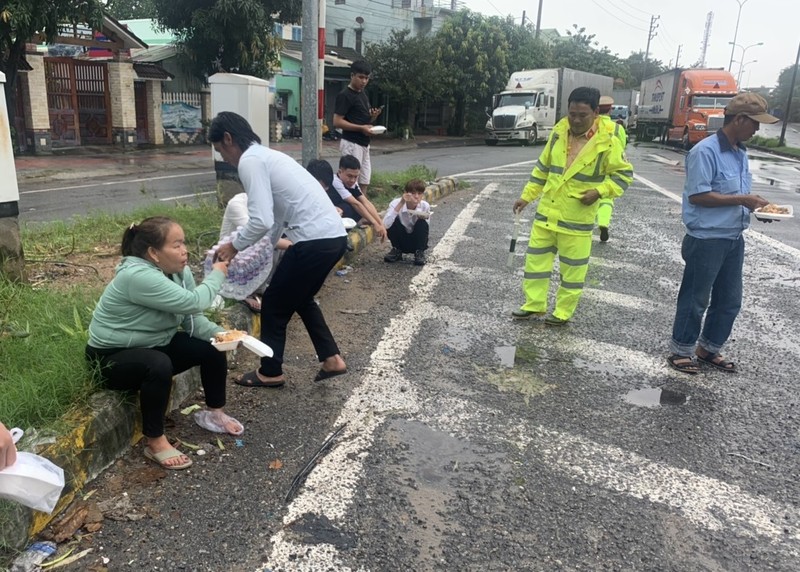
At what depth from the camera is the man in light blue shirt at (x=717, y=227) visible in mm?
4023

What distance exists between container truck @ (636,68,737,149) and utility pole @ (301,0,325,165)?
23.1 m

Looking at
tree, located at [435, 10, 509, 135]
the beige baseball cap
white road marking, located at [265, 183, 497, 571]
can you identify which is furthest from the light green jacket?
tree, located at [435, 10, 509, 135]

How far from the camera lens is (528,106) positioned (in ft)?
98.7

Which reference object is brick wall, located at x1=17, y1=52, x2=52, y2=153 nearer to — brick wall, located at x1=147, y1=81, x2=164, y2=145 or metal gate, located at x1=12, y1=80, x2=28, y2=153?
metal gate, located at x1=12, y1=80, x2=28, y2=153

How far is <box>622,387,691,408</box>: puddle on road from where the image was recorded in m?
3.85

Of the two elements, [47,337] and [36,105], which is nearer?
[47,337]

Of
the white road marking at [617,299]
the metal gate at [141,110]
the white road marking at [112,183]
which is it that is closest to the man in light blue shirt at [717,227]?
the white road marking at [617,299]

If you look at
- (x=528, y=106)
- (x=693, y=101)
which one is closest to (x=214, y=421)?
(x=528, y=106)

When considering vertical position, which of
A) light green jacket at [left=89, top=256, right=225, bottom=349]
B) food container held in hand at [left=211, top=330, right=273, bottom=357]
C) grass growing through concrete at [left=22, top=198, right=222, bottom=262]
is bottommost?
grass growing through concrete at [left=22, top=198, right=222, bottom=262]

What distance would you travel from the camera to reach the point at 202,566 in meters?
2.33

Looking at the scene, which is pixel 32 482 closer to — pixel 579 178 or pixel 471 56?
pixel 579 178

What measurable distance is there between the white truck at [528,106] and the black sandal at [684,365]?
1041 inches

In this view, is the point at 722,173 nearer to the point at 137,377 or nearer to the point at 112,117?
the point at 137,377

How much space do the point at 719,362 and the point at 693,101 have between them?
1087 inches
